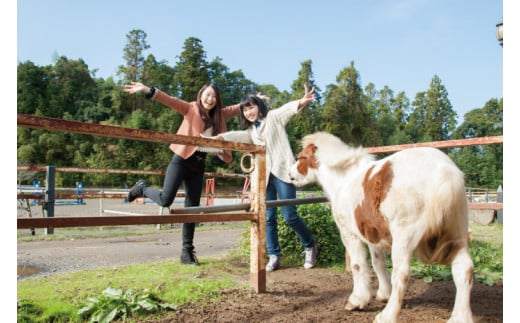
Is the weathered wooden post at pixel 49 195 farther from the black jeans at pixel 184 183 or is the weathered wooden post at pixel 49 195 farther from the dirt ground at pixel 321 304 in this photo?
the dirt ground at pixel 321 304

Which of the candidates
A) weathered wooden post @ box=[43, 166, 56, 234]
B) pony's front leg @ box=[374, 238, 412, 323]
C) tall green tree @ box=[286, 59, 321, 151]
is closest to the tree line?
tall green tree @ box=[286, 59, 321, 151]

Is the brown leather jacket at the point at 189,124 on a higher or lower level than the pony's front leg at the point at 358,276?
higher

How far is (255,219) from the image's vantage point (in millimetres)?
3449

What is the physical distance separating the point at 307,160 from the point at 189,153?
1334 millimetres

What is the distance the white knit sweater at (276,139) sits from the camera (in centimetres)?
441

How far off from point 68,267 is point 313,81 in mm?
48161

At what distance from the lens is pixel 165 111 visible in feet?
166

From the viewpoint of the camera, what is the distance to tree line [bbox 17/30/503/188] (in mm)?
40031

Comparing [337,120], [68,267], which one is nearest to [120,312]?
[68,267]

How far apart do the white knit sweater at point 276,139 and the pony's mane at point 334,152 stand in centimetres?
83

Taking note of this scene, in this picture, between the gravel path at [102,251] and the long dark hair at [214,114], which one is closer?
the long dark hair at [214,114]

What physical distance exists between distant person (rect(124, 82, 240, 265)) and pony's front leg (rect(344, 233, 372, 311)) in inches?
66.2

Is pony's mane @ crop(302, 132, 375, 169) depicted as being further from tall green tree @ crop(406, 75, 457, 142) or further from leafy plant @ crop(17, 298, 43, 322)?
tall green tree @ crop(406, 75, 457, 142)

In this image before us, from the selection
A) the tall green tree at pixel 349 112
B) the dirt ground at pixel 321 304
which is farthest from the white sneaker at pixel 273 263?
the tall green tree at pixel 349 112
